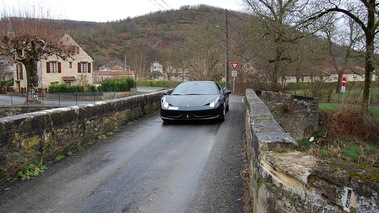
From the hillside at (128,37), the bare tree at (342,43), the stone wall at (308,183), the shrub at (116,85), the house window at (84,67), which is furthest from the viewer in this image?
the hillside at (128,37)

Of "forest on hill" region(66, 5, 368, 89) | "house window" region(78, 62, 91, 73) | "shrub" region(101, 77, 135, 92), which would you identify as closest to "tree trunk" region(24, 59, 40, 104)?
"forest on hill" region(66, 5, 368, 89)

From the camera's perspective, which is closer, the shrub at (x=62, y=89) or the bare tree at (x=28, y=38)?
the bare tree at (x=28, y=38)

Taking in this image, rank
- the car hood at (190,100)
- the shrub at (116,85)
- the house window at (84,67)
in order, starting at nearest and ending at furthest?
the car hood at (190,100) → the shrub at (116,85) → the house window at (84,67)

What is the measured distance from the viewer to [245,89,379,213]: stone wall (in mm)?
1569

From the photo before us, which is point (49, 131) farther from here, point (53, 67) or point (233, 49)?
point (53, 67)

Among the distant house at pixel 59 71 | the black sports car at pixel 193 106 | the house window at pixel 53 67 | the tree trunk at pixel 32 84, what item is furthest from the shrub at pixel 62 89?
the black sports car at pixel 193 106

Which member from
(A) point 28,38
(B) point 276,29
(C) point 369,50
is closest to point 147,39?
(A) point 28,38

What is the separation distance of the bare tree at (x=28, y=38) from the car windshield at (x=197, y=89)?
2024cm

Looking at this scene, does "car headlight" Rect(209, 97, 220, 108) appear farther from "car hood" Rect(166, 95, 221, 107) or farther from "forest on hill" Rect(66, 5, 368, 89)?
"forest on hill" Rect(66, 5, 368, 89)

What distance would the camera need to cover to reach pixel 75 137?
5633 mm

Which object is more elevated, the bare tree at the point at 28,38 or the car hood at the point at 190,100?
the bare tree at the point at 28,38

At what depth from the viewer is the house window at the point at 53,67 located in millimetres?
42656

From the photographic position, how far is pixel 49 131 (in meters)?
4.89

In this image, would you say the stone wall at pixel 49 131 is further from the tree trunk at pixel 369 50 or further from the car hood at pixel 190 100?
the tree trunk at pixel 369 50
